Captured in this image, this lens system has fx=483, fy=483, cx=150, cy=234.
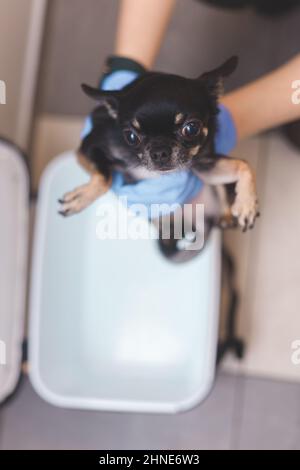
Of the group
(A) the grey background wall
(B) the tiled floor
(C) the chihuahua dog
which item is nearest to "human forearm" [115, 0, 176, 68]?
(A) the grey background wall

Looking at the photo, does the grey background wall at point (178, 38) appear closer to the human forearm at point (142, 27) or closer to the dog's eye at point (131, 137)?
the human forearm at point (142, 27)

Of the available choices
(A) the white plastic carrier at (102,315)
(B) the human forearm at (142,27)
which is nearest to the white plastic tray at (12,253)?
(A) the white plastic carrier at (102,315)

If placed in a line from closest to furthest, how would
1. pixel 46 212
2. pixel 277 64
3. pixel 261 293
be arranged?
pixel 277 64, pixel 46 212, pixel 261 293

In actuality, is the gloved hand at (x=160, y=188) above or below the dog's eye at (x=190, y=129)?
below

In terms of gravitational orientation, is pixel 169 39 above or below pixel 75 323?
above
